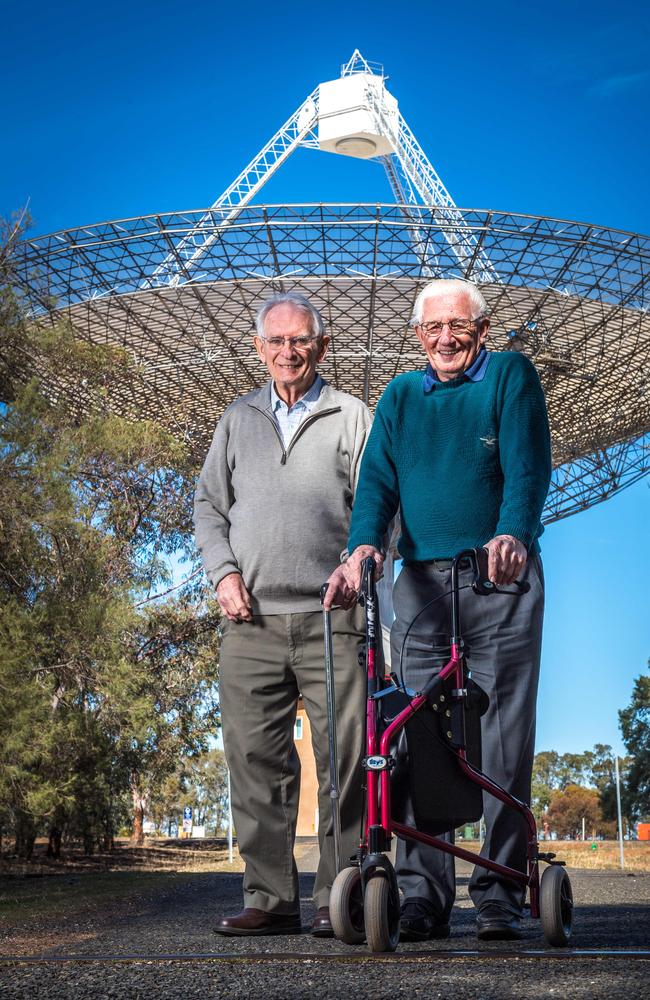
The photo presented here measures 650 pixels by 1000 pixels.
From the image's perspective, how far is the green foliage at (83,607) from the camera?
12.4m

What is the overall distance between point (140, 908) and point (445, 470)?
5265mm

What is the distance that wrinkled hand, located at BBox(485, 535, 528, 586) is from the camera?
139 inches

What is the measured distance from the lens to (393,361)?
26562 millimetres

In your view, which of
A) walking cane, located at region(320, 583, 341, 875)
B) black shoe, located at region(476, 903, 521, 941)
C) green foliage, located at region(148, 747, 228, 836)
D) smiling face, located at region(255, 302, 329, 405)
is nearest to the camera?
black shoe, located at region(476, 903, 521, 941)

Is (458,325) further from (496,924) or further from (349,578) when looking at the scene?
(496,924)

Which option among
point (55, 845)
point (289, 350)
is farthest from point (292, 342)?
point (55, 845)

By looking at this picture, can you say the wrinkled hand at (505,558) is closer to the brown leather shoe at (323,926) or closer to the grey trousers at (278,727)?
the grey trousers at (278,727)

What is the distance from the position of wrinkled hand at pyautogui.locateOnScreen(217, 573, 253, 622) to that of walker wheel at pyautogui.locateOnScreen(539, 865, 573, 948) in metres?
1.39

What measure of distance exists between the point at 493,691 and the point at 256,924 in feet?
3.81

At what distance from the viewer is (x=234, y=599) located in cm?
428

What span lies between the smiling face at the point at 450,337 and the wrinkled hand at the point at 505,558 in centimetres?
74

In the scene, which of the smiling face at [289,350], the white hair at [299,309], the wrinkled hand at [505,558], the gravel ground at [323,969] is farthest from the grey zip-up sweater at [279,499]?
the gravel ground at [323,969]

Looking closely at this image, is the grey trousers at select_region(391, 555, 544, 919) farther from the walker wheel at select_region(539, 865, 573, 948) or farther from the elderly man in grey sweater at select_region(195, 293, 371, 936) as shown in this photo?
the elderly man in grey sweater at select_region(195, 293, 371, 936)

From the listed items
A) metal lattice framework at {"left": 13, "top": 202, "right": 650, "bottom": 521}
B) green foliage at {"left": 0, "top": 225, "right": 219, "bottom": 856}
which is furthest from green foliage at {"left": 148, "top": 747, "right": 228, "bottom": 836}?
metal lattice framework at {"left": 13, "top": 202, "right": 650, "bottom": 521}
